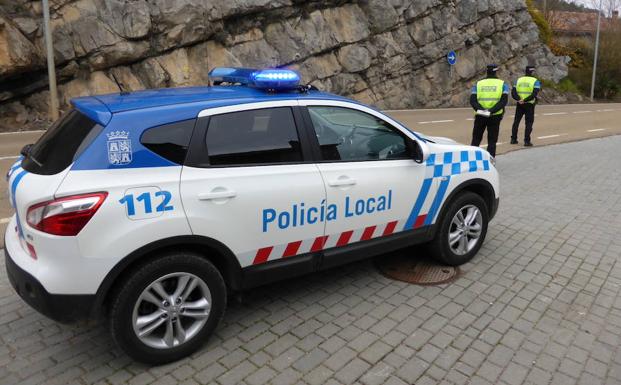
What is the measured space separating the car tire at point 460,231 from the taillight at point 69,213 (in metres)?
2.85

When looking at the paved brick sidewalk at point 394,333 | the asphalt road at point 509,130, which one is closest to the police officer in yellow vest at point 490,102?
the asphalt road at point 509,130

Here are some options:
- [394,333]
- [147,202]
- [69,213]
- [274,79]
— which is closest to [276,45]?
[274,79]

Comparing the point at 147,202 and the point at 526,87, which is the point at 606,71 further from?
the point at 147,202

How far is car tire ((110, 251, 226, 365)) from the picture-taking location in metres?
2.91

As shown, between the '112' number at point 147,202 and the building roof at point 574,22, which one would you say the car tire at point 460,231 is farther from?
the building roof at point 574,22

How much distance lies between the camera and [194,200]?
10.00 ft

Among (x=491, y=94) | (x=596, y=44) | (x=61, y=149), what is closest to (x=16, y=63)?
(x=491, y=94)

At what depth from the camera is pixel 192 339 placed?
10.5 feet

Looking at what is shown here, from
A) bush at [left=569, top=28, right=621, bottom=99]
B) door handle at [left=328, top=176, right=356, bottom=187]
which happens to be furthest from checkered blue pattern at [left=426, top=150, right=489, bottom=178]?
bush at [left=569, top=28, right=621, bottom=99]

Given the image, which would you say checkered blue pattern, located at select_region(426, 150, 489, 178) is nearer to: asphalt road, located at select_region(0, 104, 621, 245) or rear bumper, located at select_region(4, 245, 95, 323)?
rear bumper, located at select_region(4, 245, 95, 323)

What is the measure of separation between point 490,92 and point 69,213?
7.62 metres

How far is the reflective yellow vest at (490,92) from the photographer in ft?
28.4

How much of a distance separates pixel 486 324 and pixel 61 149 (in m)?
3.02

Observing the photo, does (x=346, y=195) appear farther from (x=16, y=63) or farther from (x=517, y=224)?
(x=16, y=63)
